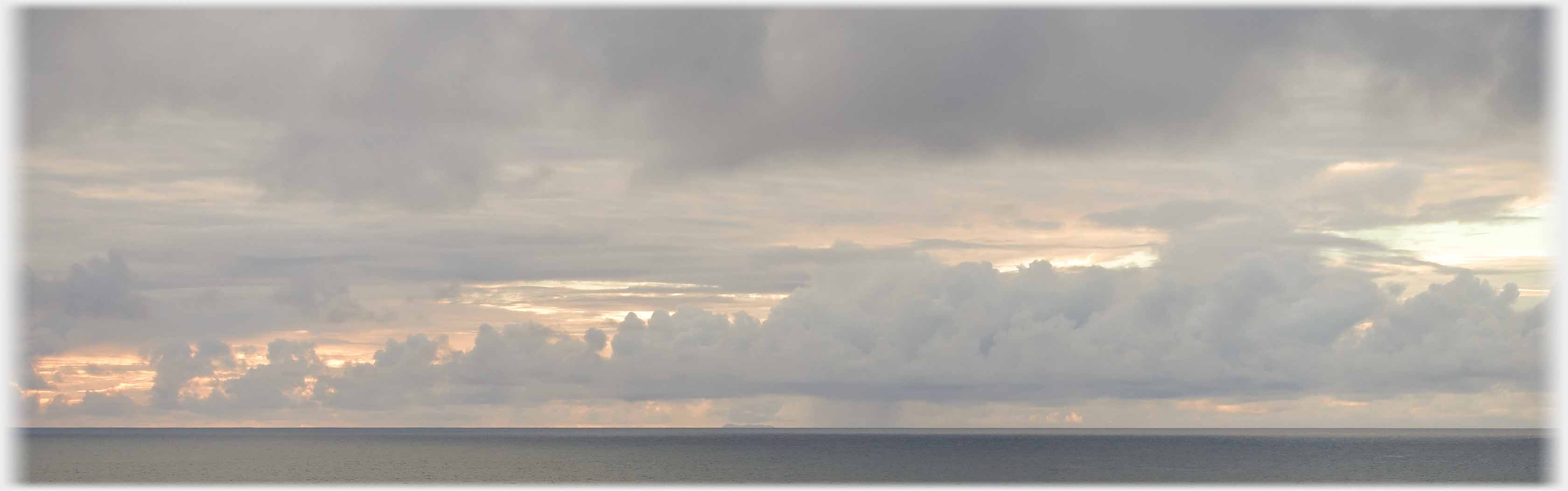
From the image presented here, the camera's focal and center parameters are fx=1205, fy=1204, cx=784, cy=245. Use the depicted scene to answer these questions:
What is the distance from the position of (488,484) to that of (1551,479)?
6442 inches

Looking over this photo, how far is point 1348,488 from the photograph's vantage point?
151000mm

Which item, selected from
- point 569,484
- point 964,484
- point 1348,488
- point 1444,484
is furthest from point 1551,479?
point 569,484

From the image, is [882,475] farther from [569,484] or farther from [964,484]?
[569,484]

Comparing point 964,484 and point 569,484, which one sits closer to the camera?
point 964,484

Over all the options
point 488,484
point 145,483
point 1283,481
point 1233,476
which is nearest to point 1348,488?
point 1283,481

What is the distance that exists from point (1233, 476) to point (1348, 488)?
4124cm

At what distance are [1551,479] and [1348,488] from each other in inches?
2342

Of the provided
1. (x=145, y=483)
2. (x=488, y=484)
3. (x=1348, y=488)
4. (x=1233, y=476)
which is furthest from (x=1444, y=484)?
(x=145, y=483)

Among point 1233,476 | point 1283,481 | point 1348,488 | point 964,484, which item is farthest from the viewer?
point 1233,476

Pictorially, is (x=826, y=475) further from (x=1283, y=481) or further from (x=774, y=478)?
(x=1283, y=481)

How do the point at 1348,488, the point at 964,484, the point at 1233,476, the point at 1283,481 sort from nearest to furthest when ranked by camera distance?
the point at 1348,488
the point at 964,484
the point at 1283,481
the point at 1233,476

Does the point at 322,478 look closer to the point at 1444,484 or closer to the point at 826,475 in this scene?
the point at 826,475

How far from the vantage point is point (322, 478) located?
650 feet

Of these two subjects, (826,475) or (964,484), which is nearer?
(964,484)
